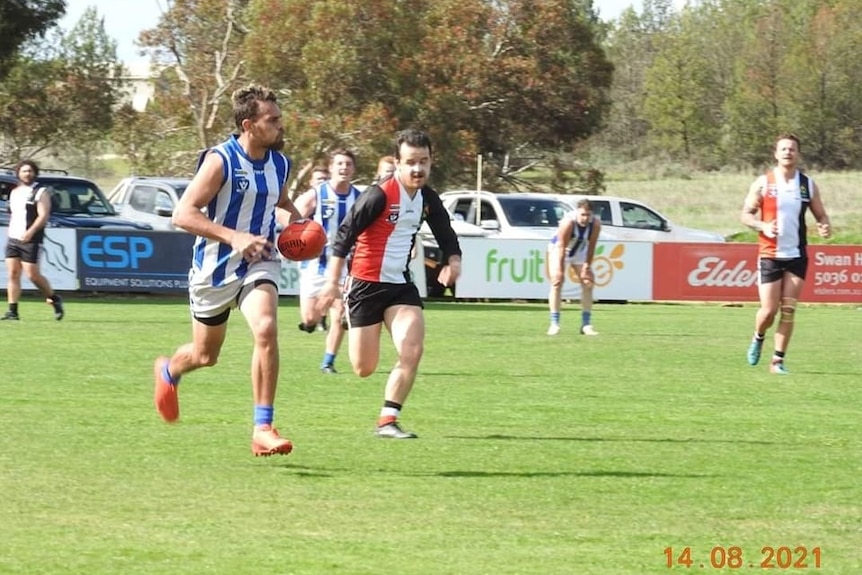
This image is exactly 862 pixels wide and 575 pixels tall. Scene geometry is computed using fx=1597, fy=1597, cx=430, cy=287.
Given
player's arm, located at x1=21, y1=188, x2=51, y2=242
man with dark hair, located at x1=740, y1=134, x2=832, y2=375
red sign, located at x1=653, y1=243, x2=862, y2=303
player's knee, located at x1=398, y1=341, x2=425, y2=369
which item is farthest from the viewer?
red sign, located at x1=653, y1=243, x2=862, y2=303

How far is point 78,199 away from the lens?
1122 inches

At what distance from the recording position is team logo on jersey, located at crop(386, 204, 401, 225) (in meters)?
9.82

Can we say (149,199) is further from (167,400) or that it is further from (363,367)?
(167,400)

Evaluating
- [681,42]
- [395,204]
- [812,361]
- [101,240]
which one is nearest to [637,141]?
[681,42]

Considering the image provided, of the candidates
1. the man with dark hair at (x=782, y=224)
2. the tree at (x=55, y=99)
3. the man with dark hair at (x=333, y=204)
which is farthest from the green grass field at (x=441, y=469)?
the tree at (x=55, y=99)

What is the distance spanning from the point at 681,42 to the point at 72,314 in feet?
189

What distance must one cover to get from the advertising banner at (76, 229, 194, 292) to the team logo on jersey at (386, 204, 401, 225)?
17.4 metres

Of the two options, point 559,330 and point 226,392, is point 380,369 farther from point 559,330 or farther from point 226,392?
point 559,330

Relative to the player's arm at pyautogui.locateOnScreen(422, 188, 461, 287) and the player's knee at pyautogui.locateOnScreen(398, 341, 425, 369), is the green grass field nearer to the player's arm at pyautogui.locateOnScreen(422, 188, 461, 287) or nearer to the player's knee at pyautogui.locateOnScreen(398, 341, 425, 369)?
the player's knee at pyautogui.locateOnScreen(398, 341, 425, 369)

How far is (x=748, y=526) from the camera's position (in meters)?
6.93

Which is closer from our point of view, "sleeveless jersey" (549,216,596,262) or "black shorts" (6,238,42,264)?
"black shorts" (6,238,42,264)

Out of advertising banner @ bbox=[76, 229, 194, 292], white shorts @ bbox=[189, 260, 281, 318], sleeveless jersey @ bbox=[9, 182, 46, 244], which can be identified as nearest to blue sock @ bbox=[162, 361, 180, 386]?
white shorts @ bbox=[189, 260, 281, 318]

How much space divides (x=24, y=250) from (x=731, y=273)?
14071 mm

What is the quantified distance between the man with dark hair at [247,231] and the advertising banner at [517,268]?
19.4 m
